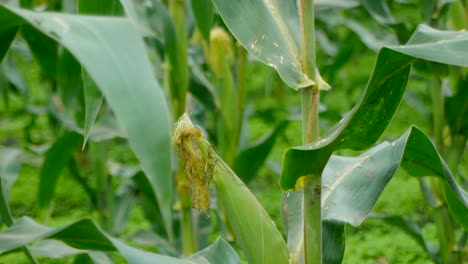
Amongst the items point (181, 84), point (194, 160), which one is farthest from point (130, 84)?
point (181, 84)

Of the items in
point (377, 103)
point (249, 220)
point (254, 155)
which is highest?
point (377, 103)

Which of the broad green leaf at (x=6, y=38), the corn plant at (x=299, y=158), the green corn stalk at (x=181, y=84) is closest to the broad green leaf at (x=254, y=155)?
the green corn stalk at (x=181, y=84)

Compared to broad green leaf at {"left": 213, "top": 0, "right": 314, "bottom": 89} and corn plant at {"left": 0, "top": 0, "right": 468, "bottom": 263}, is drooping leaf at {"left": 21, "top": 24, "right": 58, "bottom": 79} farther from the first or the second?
broad green leaf at {"left": 213, "top": 0, "right": 314, "bottom": 89}

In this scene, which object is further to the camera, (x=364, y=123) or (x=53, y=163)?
(x=53, y=163)

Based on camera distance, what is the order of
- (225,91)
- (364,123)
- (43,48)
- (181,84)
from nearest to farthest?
(364,123), (43,48), (181,84), (225,91)

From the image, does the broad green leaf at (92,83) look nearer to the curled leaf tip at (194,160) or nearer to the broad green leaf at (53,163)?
the curled leaf tip at (194,160)

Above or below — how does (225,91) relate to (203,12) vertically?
below

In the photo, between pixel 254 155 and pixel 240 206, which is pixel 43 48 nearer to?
pixel 240 206
